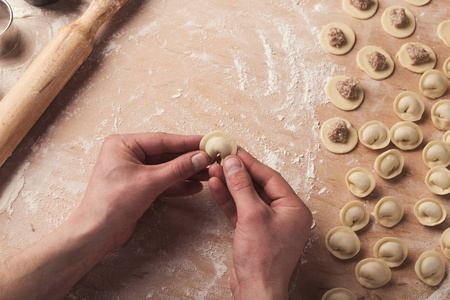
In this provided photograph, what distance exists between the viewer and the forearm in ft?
5.31

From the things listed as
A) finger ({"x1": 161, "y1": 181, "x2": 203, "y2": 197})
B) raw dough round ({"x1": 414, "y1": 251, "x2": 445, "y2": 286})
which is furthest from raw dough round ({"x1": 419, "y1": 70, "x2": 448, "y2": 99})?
finger ({"x1": 161, "y1": 181, "x2": 203, "y2": 197})

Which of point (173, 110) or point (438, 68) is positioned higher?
point (173, 110)

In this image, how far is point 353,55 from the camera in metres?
2.11

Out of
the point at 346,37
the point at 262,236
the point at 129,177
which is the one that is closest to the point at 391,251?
the point at 262,236

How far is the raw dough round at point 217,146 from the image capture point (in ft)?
5.75

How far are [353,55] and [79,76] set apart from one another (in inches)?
53.2

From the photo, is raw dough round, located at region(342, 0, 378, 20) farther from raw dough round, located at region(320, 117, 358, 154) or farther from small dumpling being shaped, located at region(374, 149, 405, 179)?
small dumpling being shaped, located at region(374, 149, 405, 179)

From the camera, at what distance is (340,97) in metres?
2.03

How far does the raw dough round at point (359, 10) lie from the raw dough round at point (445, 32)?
334mm

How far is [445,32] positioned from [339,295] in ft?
4.55

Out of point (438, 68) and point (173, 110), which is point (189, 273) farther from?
point (438, 68)

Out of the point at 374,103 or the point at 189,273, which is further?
the point at 374,103

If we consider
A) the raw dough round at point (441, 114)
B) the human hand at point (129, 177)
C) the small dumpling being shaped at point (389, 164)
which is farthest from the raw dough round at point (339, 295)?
the raw dough round at point (441, 114)

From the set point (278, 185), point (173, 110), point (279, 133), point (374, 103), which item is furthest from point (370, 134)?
point (173, 110)
